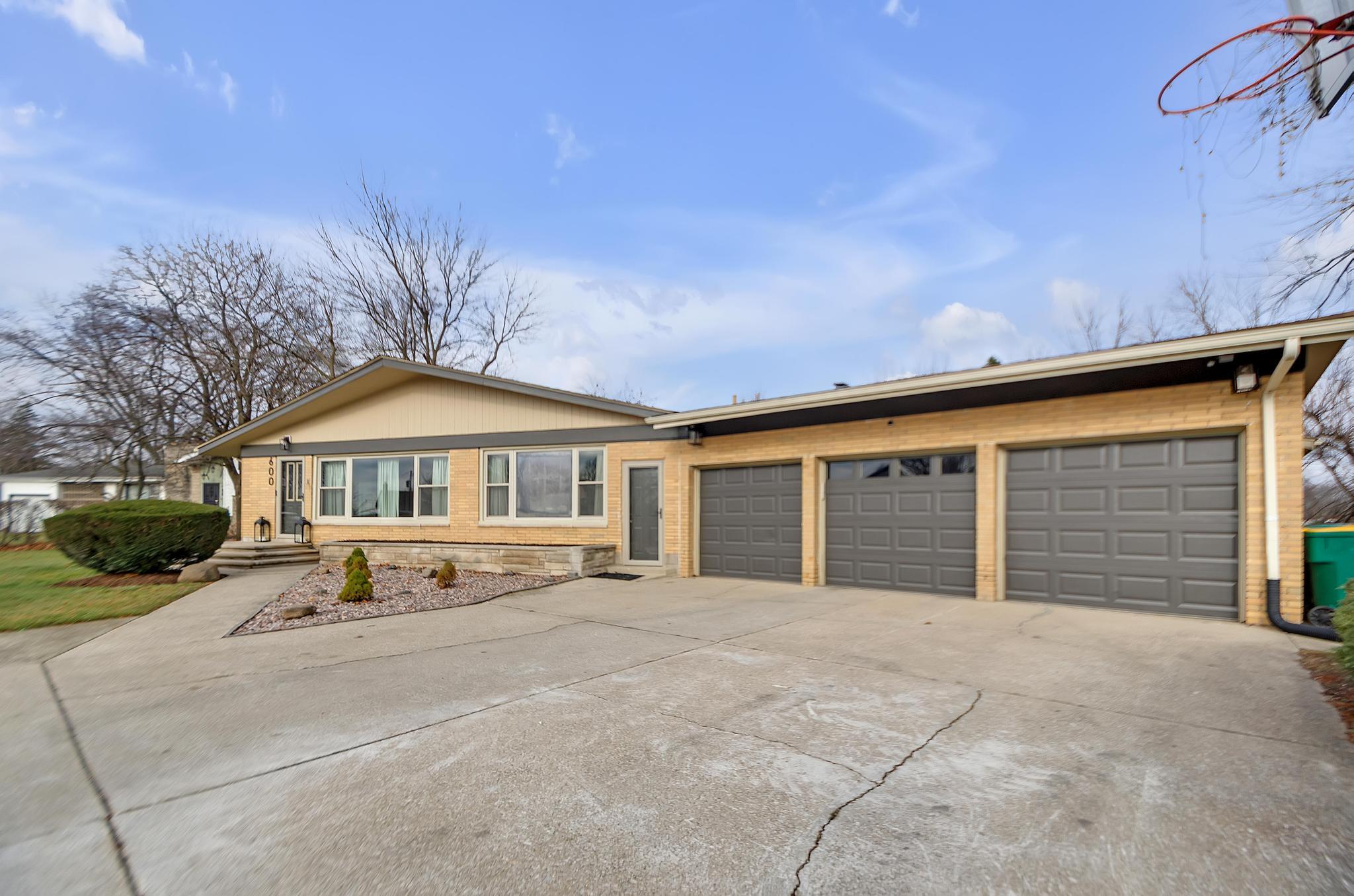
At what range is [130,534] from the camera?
11.2 metres

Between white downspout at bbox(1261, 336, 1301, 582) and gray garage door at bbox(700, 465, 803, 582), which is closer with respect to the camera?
white downspout at bbox(1261, 336, 1301, 582)

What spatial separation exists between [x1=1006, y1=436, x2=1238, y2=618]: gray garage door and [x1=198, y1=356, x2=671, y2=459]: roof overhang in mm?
6550

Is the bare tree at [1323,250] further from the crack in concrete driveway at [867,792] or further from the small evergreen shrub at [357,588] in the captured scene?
the small evergreen shrub at [357,588]

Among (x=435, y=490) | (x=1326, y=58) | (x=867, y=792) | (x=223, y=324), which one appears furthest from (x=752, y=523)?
(x=223, y=324)

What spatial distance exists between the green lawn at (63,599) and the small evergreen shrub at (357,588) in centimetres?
257

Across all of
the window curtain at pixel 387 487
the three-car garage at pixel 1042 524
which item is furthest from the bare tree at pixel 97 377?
the three-car garage at pixel 1042 524

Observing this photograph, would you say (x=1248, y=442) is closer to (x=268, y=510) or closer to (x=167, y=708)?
(x=167, y=708)

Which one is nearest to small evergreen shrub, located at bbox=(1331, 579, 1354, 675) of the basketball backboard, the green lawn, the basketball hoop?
the basketball backboard

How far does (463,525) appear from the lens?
14.3 m

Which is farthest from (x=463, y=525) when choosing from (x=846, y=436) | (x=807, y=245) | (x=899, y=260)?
(x=899, y=260)

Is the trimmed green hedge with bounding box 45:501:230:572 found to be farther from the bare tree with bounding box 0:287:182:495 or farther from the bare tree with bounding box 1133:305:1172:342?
the bare tree with bounding box 1133:305:1172:342

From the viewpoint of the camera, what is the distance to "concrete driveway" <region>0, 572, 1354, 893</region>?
2.53m

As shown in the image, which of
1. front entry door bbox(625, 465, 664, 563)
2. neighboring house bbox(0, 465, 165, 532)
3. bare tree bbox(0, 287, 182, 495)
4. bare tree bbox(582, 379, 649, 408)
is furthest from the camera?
bare tree bbox(582, 379, 649, 408)

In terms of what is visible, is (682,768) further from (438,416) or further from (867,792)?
(438,416)
